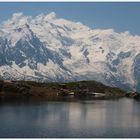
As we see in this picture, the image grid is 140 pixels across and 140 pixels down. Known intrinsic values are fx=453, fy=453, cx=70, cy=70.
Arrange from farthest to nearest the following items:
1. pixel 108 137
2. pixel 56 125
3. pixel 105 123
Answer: pixel 105 123 → pixel 56 125 → pixel 108 137

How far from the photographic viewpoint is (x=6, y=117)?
19225 centimetres

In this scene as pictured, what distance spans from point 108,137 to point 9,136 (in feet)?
103

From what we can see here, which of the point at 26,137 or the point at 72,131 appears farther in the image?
the point at 72,131

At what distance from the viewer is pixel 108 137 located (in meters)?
144

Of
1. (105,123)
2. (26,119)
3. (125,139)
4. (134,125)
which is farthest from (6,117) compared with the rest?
(125,139)

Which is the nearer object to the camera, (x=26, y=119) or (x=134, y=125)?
(x=134, y=125)

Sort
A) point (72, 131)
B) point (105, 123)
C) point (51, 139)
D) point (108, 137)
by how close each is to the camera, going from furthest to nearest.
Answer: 1. point (105, 123)
2. point (72, 131)
3. point (108, 137)
4. point (51, 139)

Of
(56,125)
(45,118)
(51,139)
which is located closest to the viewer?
(51,139)

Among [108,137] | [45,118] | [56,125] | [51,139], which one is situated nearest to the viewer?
[51,139]

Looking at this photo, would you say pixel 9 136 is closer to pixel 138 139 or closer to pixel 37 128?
pixel 37 128

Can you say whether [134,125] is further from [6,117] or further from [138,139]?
[6,117]

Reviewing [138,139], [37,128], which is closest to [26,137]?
[37,128]

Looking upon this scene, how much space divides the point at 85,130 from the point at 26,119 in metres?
40.5

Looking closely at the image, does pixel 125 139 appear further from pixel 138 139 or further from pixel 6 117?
pixel 6 117
